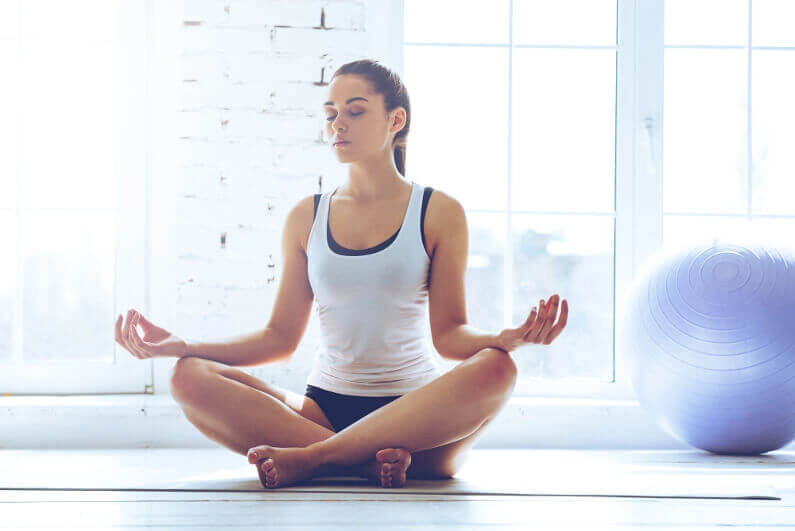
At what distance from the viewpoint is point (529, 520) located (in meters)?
1.53

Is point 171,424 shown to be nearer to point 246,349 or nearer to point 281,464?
point 246,349

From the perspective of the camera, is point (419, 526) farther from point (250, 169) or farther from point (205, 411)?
point (250, 169)

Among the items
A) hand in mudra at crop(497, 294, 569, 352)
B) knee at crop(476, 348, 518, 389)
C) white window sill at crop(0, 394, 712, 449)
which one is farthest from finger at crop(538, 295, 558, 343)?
white window sill at crop(0, 394, 712, 449)

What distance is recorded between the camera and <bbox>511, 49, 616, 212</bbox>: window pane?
2.99m

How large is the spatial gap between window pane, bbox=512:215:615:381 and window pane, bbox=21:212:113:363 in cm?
142

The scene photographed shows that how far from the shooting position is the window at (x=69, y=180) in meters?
2.87

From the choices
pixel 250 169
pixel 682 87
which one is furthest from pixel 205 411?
pixel 682 87

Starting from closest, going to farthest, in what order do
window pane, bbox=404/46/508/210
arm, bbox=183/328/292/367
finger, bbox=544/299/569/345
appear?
finger, bbox=544/299/569/345
arm, bbox=183/328/292/367
window pane, bbox=404/46/508/210

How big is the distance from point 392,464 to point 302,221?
2.33 ft

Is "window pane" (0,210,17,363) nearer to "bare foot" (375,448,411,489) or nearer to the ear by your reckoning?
the ear

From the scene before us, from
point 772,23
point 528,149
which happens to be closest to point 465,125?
point 528,149

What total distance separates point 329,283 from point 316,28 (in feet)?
3.71

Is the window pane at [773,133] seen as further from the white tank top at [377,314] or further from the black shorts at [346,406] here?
the black shorts at [346,406]

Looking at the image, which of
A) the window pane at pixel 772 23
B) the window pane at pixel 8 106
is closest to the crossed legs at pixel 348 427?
the window pane at pixel 8 106
